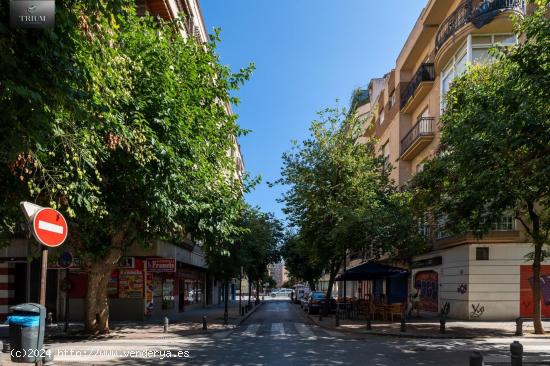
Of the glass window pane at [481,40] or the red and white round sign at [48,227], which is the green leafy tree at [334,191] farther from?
the red and white round sign at [48,227]

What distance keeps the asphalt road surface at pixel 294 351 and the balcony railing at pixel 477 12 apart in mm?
15127

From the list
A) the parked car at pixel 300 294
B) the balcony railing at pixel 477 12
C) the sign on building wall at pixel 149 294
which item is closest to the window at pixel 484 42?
the balcony railing at pixel 477 12

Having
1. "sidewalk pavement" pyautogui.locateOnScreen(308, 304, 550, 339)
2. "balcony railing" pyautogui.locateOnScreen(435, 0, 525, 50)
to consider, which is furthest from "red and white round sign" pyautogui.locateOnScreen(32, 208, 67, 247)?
"balcony railing" pyautogui.locateOnScreen(435, 0, 525, 50)

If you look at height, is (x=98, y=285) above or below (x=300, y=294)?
above

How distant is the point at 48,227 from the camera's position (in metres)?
7.81

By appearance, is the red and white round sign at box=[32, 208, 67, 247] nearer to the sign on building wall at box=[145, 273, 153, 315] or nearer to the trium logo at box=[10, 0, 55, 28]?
the trium logo at box=[10, 0, 55, 28]

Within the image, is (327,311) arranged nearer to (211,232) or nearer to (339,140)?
(339,140)

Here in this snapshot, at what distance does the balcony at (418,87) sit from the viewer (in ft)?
104

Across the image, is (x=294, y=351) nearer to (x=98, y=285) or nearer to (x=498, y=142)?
(x=498, y=142)

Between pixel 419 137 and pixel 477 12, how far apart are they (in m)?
8.26

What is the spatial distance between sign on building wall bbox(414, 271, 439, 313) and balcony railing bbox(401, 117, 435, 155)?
26.4 ft

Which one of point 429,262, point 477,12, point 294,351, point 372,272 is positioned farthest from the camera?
point 429,262

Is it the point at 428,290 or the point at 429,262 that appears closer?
the point at 429,262

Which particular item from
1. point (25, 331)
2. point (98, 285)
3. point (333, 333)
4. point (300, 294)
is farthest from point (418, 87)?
point (300, 294)
